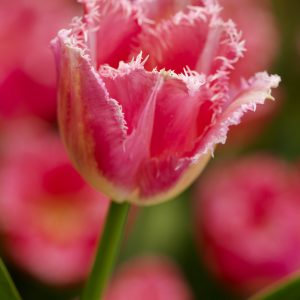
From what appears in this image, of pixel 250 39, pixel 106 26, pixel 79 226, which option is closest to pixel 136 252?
pixel 79 226

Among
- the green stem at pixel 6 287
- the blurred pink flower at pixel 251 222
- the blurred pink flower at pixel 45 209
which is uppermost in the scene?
the green stem at pixel 6 287

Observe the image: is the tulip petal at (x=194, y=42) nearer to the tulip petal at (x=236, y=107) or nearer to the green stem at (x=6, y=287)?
the tulip petal at (x=236, y=107)

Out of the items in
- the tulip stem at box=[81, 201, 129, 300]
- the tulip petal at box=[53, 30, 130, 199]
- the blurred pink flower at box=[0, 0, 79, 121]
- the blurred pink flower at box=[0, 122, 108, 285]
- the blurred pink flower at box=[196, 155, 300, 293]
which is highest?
the tulip petal at box=[53, 30, 130, 199]

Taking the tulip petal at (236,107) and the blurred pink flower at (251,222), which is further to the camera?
the blurred pink flower at (251,222)

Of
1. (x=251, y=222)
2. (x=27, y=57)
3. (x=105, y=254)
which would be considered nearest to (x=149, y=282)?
(x=251, y=222)

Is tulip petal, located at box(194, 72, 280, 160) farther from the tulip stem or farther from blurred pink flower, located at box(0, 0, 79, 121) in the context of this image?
blurred pink flower, located at box(0, 0, 79, 121)

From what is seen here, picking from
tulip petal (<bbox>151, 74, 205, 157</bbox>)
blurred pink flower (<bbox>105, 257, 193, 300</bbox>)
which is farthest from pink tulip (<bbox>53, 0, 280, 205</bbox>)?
blurred pink flower (<bbox>105, 257, 193, 300</bbox>)

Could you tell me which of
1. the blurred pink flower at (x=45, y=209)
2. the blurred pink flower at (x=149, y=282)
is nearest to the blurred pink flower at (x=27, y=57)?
the blurred pink flower at (x=45, y=209)
